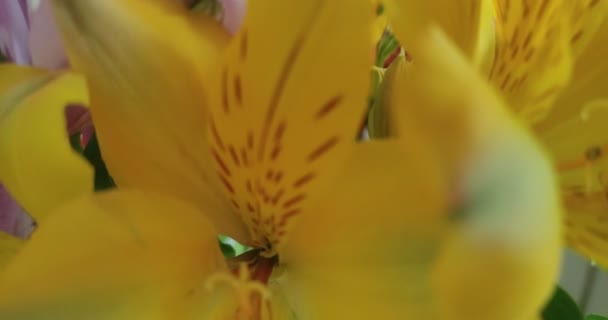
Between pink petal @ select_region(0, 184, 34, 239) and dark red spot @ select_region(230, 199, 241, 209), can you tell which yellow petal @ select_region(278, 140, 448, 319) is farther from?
pink petal @ select_region(0, 184, 34, 239)

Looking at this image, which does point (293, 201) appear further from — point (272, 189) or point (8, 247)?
point (8, 247)

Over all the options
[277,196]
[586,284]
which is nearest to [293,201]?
[277,196]

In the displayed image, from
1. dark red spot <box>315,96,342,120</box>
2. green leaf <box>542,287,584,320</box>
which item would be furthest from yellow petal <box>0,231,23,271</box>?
green leaf <box>542,287,584,320</box>

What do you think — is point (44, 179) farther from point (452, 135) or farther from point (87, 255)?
point (452, 135)

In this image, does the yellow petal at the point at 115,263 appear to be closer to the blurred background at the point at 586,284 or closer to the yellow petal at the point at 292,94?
the yellow petal at the point at 292,94

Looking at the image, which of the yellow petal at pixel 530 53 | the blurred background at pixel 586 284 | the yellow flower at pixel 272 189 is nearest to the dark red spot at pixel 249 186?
the yellow flower at pixel 272 189

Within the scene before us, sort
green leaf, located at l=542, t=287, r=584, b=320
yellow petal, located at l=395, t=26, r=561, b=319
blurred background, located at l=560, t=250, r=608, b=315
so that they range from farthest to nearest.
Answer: blurred background, located at l=560, t=250, r=608, b=315
green leaf, located at l=542, t=287, r=584, b=320
yellow petal, located at l=395, t=26, r=561, b=319
